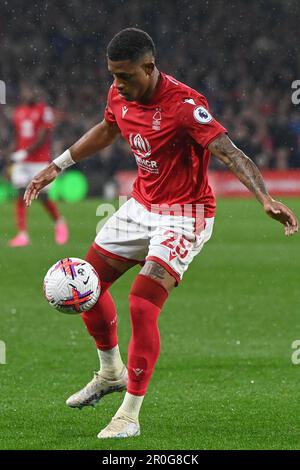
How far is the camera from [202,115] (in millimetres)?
5543

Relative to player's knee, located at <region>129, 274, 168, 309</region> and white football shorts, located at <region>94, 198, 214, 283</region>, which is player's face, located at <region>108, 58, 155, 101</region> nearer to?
white football shorts, located at <region>94, 198, 214, 283</region>

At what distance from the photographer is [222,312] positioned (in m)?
9.77

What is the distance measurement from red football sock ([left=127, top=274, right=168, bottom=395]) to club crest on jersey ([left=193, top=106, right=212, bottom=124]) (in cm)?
88

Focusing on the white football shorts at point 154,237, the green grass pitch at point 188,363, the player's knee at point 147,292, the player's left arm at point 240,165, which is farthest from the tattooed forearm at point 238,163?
the green grass pitch at point 188,363

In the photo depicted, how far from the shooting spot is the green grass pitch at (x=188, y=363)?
5.43 meters

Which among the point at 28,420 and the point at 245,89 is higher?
the point at 28,420

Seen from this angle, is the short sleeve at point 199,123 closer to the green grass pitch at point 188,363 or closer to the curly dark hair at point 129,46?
the curly dark hair at point 129,46

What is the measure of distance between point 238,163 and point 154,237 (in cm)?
64

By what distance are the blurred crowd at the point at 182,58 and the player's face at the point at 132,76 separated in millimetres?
20186

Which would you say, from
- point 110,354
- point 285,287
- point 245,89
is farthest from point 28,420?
point 245,89

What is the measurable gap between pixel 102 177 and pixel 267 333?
649 inches

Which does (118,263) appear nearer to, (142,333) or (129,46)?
(142,333)

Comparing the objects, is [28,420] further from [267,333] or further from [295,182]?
[295,182]
